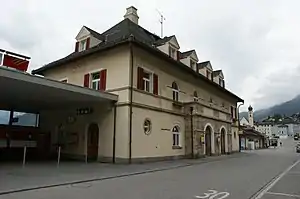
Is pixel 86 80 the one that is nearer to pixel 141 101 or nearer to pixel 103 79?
pixel 103 79

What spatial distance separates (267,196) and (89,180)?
6.23 metres

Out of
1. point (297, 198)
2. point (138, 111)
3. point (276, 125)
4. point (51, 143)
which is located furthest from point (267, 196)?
point (276, 125)

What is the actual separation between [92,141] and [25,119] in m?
7.91

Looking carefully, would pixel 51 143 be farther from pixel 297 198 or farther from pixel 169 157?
pixel 297 198

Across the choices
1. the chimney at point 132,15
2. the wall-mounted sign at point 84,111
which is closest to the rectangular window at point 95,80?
the wall-mounted sign at point 84,111

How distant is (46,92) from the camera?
54.4ft

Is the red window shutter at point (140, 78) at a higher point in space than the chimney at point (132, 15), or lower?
lower

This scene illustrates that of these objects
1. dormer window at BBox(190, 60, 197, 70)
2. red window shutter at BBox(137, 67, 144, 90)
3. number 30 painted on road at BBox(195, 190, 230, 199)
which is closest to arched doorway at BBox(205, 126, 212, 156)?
dormer window at BBox(190, 60, 197, 70)

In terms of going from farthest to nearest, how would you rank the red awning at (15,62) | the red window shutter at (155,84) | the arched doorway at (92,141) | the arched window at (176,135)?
the arched window at (176,135)
the red window shutter at (155,84)
the arched doorway at (92,141)
the red awning at (15,62)

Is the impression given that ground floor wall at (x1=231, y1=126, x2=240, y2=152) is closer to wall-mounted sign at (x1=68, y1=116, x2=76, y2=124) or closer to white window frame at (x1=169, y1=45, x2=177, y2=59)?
white window frame at (x1=169, y1=45, x2=177, y2=59)

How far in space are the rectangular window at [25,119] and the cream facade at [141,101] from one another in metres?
1.27

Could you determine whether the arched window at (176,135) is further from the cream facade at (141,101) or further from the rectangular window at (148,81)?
the rectangular window at (148,81)

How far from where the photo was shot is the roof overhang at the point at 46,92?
13759 mm

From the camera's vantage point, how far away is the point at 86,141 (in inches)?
837
